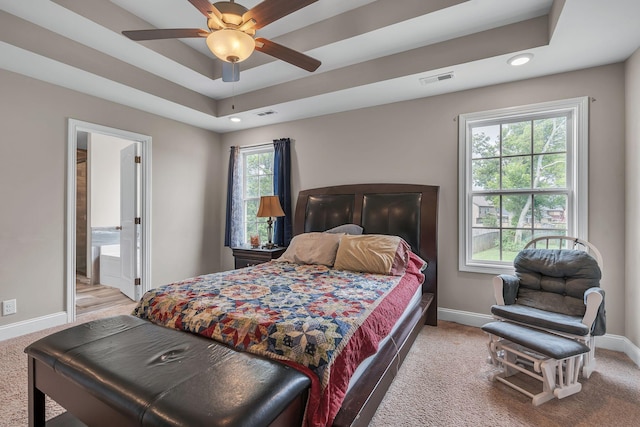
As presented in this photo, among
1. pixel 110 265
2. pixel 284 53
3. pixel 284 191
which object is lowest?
pixel 110 265

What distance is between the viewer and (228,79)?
8.21 feet

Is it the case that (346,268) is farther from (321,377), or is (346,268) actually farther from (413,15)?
(413,15)

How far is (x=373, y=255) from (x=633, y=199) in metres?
2.14

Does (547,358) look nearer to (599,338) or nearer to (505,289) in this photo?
(505,289)

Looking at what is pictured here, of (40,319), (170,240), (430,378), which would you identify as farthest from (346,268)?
(40,319)

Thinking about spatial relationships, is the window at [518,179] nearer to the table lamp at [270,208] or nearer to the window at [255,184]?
the table lamp at [270,208]

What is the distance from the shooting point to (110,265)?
15.8 ft

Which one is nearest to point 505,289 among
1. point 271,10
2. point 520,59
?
point 520,59

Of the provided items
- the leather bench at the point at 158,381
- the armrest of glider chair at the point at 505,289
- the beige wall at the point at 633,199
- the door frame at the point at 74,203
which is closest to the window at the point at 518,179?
the beige wall at the point at 633,199

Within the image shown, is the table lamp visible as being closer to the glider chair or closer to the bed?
the bed

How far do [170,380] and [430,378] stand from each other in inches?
71.4

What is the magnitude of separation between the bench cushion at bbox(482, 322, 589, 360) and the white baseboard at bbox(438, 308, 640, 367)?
961 millimetres

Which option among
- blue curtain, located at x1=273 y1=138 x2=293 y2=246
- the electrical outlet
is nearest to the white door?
the electrical outlet

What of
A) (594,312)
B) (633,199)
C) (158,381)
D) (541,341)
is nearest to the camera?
(158,381)
